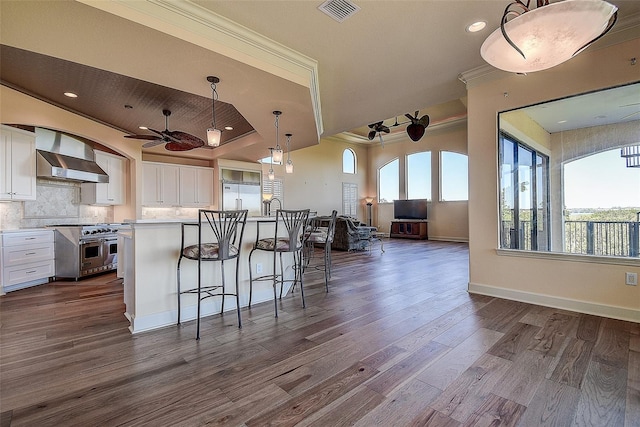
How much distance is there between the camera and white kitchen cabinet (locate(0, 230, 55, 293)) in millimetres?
3891

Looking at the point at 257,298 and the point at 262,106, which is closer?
the point at 257,298

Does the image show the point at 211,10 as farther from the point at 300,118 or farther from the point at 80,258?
the point at 80,258

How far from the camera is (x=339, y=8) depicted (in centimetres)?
233

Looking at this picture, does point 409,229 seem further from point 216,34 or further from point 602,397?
point 216,34

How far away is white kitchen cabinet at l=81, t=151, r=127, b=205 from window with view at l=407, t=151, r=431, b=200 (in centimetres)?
925

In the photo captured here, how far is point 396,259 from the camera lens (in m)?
6.11

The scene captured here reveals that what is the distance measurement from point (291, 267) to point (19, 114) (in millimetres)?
4474

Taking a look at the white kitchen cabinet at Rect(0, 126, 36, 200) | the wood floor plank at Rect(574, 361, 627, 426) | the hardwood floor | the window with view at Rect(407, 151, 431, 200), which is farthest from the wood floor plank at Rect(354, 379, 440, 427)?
the window with view at Rect(407, 151, 431, 200)

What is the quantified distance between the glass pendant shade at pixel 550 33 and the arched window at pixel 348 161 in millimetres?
9811

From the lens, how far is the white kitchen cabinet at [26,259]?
389cm

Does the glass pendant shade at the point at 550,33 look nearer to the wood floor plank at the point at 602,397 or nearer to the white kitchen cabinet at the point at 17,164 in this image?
the wood floor plank at the point at 602,397

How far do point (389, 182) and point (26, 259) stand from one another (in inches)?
423

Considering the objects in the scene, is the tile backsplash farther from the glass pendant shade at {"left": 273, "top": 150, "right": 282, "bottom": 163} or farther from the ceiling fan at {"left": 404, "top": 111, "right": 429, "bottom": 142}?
the ceiling fan at {"left": 404, "top": 111, "right": 429, "bottom": 142}

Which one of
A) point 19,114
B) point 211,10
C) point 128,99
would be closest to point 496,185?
point 211,10
